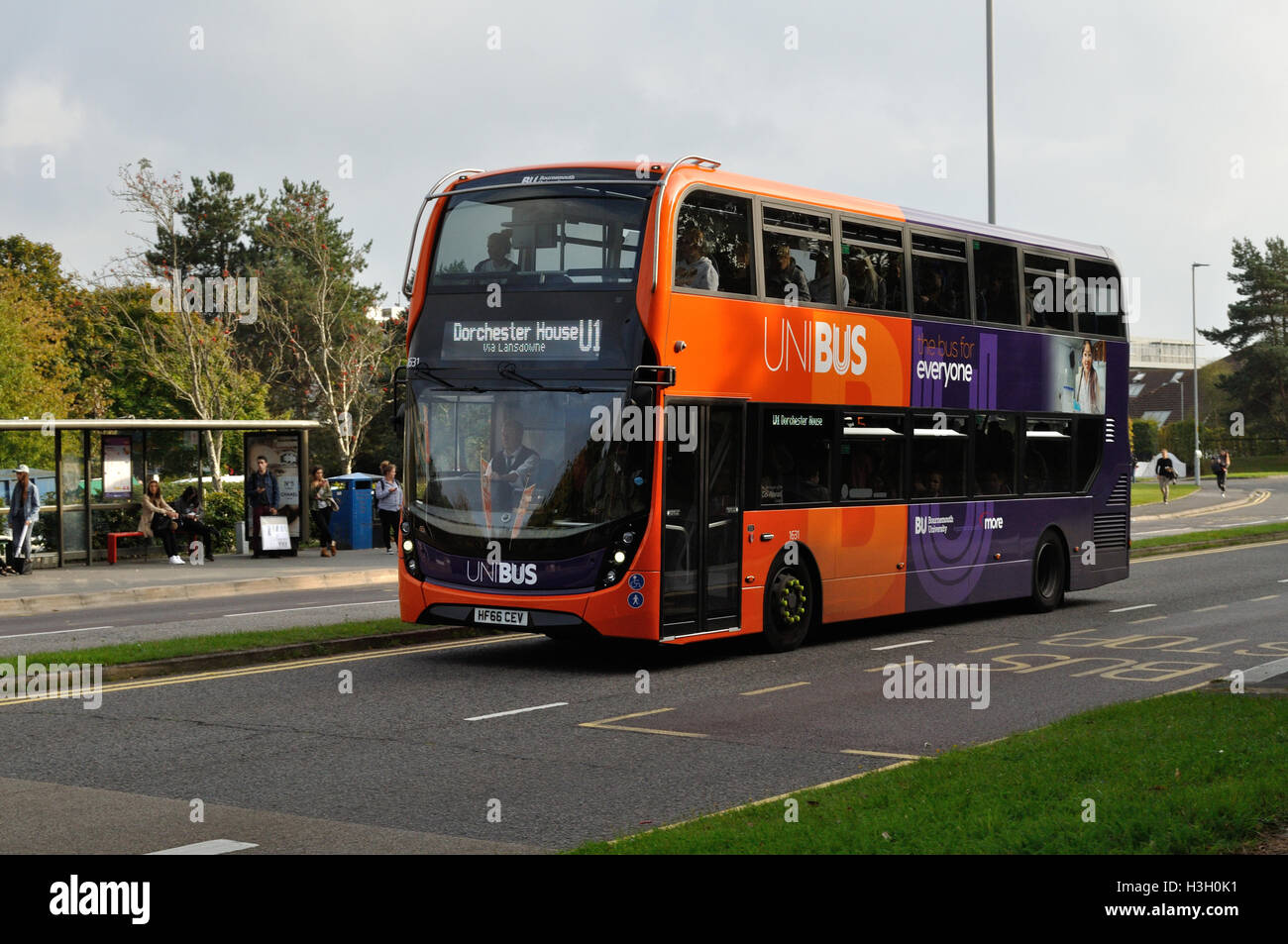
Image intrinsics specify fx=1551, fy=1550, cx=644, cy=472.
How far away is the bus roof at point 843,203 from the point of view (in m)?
13.4

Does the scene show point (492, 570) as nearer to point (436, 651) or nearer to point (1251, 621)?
point (436, 651)

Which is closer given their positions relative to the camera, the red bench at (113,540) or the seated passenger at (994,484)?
the seated passenger at (994,484)

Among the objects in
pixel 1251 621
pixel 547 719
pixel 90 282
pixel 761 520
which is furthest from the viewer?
pixel 90 282

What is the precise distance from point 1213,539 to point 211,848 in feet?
94.1

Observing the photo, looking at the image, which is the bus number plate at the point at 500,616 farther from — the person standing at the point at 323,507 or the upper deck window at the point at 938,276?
the person standing at the point at 323,507

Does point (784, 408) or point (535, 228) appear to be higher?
point (535, 228)

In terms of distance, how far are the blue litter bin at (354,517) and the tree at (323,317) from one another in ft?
41.3

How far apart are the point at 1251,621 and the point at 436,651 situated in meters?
9.16

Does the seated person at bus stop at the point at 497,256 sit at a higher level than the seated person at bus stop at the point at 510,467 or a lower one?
higher

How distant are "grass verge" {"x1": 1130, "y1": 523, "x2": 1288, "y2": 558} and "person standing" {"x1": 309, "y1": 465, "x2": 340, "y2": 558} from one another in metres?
15.1

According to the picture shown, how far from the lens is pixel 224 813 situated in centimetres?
769

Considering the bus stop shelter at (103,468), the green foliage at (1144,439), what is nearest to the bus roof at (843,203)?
the bus stop shelter at (103,468)

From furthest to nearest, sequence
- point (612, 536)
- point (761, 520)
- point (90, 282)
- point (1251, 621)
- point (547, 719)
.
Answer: point (90, 282)
point (1251, 621)
point (761, 520)
point (612, 536)
point (547, 719)
